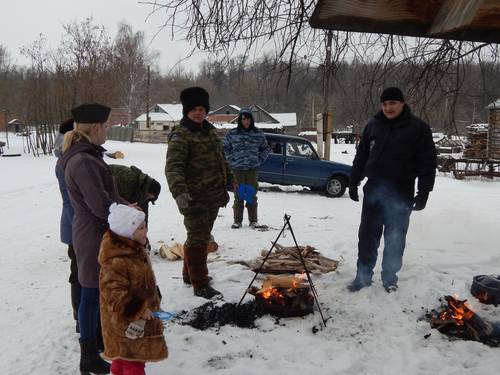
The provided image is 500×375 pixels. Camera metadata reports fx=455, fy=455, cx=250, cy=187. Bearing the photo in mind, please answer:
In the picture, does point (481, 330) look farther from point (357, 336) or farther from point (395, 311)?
point (357, 336)

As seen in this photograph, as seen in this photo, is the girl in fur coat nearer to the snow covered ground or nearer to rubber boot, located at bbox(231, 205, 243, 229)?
the snow covered ground

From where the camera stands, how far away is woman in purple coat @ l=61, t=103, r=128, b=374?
116 inches

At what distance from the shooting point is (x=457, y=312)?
3.95 m

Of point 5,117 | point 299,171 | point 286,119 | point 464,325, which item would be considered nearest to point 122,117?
point 286,119

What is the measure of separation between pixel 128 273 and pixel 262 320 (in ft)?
5.87

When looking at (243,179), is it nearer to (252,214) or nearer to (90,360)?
(252,214)

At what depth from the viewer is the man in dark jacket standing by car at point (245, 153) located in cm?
778

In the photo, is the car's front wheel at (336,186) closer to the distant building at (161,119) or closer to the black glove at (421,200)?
the black glove at (421,200)

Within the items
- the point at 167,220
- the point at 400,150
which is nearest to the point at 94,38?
the point at 167,220

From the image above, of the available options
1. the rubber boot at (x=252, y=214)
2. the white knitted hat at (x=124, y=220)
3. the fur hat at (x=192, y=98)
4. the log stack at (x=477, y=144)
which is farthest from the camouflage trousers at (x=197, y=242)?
the log stack at (x=477, y=144)

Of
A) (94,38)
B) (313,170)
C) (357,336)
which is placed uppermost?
(94,38)

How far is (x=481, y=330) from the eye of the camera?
3.79 m

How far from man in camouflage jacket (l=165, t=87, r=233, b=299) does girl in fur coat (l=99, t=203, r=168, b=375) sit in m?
1.64

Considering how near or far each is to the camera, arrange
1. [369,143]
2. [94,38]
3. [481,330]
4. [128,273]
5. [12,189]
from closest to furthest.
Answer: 1. [128,273]
2. [481,330]
3. [369,143]
4. [12,189]
5. [94,38]
